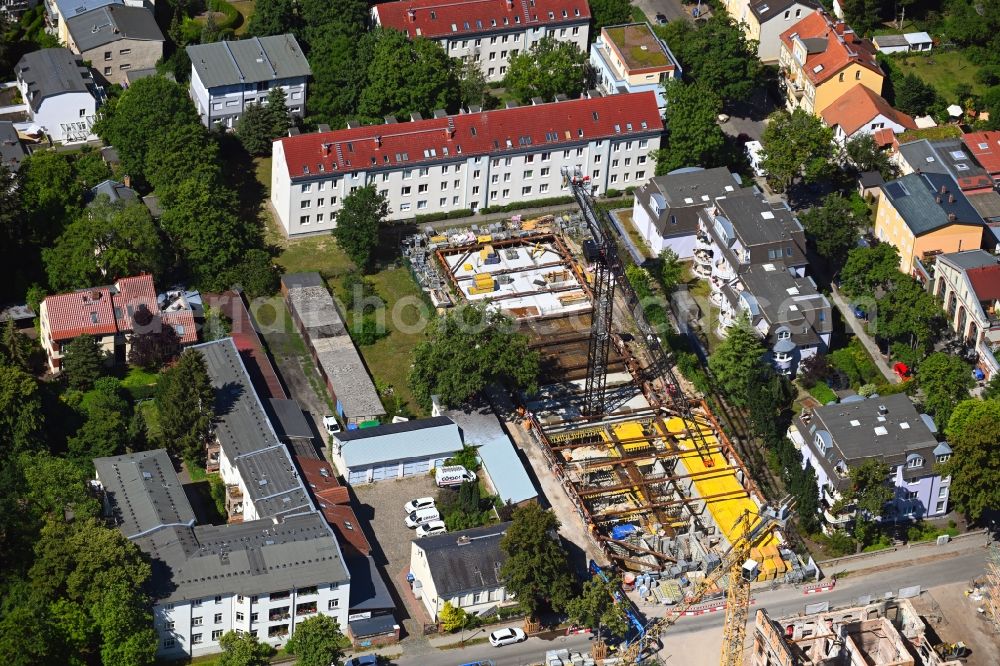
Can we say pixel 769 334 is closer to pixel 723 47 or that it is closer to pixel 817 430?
pixel 817 430

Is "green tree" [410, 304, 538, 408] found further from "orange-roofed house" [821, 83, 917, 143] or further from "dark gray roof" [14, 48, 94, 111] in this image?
"dark gray roof" [14, 48, 94, 111]

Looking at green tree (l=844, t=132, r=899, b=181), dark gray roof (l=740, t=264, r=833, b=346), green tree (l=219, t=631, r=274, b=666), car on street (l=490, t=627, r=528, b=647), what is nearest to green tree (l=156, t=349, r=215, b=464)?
green tree (l=219, t=631, r=274, b=666)

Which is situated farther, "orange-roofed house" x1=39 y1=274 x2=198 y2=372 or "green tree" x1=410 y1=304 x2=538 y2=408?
"orange-roofed house" x1=39 y1=274 x2=198 y2=372

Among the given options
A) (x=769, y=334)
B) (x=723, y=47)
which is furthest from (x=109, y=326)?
(x=723, y=47)

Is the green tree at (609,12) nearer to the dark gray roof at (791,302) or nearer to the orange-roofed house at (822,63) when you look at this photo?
the orange-roofed house at (822,63)

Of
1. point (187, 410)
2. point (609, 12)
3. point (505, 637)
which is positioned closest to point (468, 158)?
point (609, 12)

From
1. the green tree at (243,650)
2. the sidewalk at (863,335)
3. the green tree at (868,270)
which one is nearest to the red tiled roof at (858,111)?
the green tree at (868,270)
